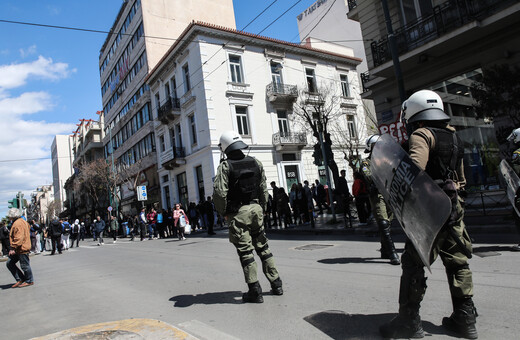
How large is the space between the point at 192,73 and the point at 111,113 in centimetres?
2324

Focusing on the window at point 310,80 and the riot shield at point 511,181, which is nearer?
the riot shield at point 511,181

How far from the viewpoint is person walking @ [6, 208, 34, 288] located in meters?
7.14

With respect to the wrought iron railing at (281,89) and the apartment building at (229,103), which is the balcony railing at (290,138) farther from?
the wrought iron railing at (281,89)

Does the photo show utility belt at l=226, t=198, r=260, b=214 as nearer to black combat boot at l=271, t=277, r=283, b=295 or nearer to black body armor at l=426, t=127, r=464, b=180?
black combat boot at l=271, t=277, r=283, b=295

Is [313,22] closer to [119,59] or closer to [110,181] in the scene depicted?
[119,59]

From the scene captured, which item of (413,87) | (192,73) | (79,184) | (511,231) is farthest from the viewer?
(79,184)

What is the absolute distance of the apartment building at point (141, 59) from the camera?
31391 mm

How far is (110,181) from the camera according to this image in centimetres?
3488

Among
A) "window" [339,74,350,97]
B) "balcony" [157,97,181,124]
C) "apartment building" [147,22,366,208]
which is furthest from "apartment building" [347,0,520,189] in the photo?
"window" [339,74,350,97]

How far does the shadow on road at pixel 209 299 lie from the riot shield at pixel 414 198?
2362 millimetres

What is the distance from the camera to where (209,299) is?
4.47 meters

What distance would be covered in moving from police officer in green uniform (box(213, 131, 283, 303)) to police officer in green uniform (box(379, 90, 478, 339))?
163 cm

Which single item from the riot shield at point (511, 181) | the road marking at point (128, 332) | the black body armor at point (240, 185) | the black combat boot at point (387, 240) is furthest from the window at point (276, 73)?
the road marking at point (128, 332)

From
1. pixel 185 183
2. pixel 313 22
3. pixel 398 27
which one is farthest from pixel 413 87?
Answer: pixel 313 22
